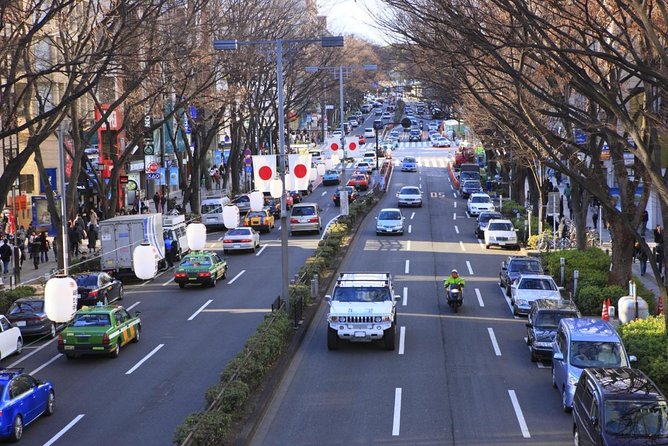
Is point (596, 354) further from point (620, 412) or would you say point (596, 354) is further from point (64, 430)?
point (64, 430)

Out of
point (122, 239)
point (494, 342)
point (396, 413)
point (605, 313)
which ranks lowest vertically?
point (494, 342)

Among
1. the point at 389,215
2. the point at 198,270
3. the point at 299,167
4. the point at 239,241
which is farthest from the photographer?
the point at 389,215

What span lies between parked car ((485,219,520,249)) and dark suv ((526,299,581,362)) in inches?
864

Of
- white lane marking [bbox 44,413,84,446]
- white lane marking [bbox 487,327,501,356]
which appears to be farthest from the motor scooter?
white lane marking [bbox 44,413,84,446]

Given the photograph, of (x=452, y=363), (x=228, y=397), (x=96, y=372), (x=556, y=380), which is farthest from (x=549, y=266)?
(x=228, y=397)

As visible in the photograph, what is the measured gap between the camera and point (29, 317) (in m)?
29.3

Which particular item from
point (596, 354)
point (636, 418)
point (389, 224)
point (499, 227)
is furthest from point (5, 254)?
point (636, 418)

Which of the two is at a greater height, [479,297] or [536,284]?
[536,284]

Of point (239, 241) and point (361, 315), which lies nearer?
point (361, 315)

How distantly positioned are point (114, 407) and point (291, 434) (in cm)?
484

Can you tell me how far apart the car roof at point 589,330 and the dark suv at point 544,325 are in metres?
2.92

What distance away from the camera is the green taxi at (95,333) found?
1041 inches

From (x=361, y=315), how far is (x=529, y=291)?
27.2 feet

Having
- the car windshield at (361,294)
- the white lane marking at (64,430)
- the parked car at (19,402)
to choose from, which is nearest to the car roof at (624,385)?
the car windshield at (361,294)
